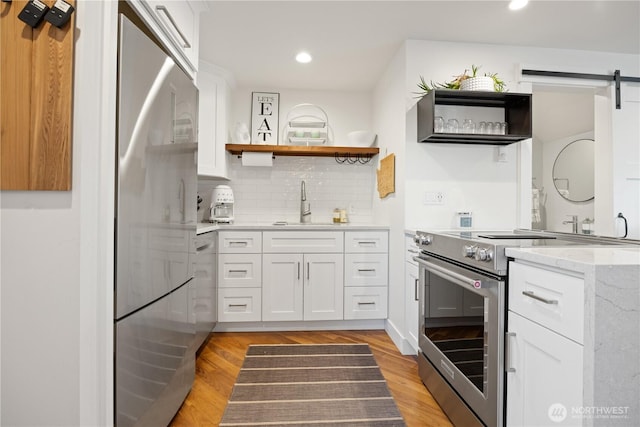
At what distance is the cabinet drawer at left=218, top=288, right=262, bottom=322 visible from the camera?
274 cm

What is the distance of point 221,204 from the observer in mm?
3086

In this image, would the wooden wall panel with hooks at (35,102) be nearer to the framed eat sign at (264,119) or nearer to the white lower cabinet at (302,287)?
the white lower cabinet at (302,287)

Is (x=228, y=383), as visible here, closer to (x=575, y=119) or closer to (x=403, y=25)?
(x=403, y=25)

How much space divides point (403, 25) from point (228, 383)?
2649 millimetres

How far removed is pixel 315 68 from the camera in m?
2.96

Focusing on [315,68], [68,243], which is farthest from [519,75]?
[68,243]

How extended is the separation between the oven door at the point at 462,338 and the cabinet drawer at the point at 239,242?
1.44 m

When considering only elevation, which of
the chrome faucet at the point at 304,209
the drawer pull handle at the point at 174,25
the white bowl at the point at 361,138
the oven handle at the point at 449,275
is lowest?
the oven handle at the point at 449,275

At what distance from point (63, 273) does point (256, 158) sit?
7.66 feet

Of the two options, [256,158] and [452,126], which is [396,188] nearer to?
[452,126]

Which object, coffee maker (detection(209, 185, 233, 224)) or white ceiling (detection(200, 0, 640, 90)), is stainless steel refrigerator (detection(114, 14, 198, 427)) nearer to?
white ceiling (detection(200, 0, 640, 90))

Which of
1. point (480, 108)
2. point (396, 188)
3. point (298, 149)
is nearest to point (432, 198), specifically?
point (396, 188)

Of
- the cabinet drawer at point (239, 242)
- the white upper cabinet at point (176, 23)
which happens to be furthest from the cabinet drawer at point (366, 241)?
the white upper cabinet at point (176, 23)

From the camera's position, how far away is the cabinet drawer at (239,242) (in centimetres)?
275
